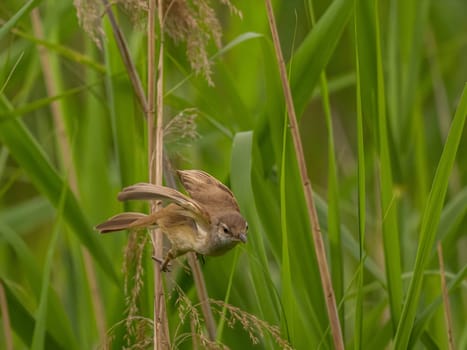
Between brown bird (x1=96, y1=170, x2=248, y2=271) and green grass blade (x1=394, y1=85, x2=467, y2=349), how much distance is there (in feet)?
1.17

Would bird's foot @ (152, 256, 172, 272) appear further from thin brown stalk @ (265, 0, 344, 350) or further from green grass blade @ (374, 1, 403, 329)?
green grass blade @ (374, 1, 403, 329)

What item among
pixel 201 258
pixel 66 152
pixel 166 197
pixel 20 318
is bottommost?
pixel 20 318

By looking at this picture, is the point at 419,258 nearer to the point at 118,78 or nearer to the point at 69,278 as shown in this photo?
the point at 118,78

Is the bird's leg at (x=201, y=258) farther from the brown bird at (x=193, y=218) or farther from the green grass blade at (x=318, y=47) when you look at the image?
the green grass blade at (x=318, y=47)

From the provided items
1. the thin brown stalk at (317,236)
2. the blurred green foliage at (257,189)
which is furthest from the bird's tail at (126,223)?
the thin brown stalk at (317,236)

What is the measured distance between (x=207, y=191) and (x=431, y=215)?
0.41 metres

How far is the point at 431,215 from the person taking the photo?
1.55m

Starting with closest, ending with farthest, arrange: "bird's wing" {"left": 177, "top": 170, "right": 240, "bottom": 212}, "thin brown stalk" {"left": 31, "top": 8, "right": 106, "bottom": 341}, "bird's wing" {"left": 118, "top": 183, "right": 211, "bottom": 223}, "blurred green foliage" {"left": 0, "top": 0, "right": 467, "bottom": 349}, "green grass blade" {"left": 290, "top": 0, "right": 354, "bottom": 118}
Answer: "bird's wing" {"left": 118, "top": 183, "right": 211, "bottom": 223} → "bird's wing" {"left": 177, "top": 170, "right": 240, "bottom": 212} → "blurred green foliage" {"left": 0, "top": 0, "right": 467, "bottom": 349} → "green grass blade" {"left": 290, "top": 0, "right": 354, "bottom": 118} → "thin brown stalk" {"left": 31, "top": 8, "right": 106, "bottom": 341}

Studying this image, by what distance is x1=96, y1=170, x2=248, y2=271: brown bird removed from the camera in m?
1.38

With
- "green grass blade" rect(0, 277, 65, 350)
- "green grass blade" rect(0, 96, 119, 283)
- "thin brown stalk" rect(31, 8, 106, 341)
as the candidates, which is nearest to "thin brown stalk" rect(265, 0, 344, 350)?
"green grass blade" rect(0, 96, 119, 283)

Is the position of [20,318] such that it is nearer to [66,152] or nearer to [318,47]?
[66,152]

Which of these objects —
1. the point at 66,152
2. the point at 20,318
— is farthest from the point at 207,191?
the point at 66,152

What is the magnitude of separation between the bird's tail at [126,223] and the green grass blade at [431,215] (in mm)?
484

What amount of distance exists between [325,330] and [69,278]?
1291mm
